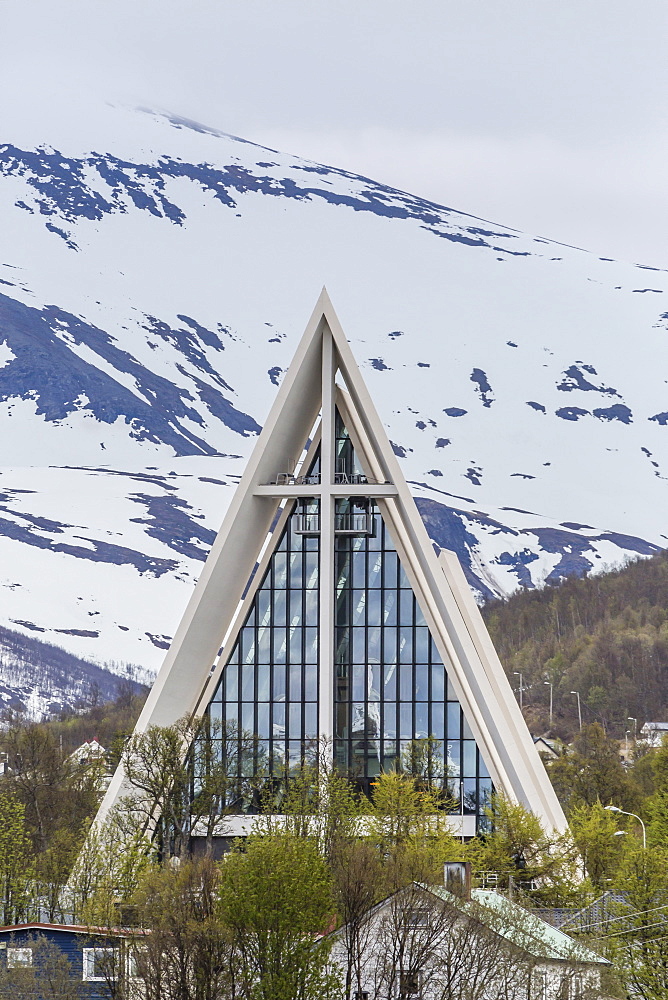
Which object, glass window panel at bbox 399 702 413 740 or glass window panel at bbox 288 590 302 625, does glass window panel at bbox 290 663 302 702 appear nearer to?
glass window panel at bbox 288 590 302 625

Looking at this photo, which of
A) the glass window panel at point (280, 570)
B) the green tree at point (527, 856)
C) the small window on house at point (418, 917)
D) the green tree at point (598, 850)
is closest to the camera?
the small window on house at point (418, 917)

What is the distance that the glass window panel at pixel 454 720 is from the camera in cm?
5722

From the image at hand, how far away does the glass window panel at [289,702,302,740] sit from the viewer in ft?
188

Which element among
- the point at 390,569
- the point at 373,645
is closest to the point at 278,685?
the point at 373,645

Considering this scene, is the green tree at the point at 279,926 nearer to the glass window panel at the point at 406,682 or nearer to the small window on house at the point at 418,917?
the small window on house at the point at 418,917

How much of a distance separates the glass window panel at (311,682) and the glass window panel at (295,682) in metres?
0.21

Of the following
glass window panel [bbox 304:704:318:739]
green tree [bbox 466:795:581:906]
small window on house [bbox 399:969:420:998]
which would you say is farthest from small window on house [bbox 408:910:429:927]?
glass window panel [bbox 304:704:318:739]

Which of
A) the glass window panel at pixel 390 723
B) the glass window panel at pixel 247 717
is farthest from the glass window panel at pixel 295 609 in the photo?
the glass window panel at pixel 390 723

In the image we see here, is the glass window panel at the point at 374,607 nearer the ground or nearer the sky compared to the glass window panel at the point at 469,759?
nearer the sky

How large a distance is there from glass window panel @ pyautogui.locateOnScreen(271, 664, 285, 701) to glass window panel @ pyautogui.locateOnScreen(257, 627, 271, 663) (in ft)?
1.52

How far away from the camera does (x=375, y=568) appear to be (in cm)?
5847

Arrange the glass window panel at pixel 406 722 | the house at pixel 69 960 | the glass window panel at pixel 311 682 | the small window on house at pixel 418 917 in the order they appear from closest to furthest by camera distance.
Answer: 1. the house at pixel 69 960
2. the small window on house at pixel 418 917
3. the glass window panel at pixel 406 722
4. the glass window panel at pixel 311 682

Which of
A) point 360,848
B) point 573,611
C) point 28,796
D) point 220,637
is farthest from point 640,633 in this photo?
point 360,848

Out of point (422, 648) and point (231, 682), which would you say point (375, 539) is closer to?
point (422, 648)
